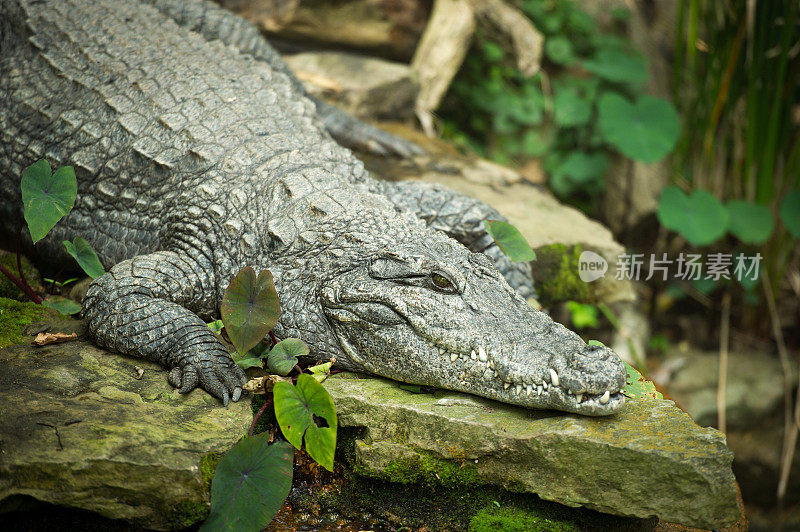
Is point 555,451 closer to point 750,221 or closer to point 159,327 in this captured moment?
point 159,327

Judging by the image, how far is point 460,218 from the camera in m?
4.38

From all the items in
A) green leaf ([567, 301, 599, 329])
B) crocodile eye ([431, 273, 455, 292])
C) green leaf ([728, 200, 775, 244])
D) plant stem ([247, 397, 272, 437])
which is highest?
crocodile eye ([431, 273, 455, 292])

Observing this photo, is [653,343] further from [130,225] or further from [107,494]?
[107,494]

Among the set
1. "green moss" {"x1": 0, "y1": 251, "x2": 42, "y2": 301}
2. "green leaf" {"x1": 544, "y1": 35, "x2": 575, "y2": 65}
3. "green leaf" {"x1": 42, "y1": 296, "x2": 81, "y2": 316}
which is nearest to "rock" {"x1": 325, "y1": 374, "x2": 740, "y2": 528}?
"green leaf" {"x1": 42, "y1": 296, "x2": 81, "y2": 316}

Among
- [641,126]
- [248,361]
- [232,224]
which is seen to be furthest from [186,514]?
[641,126]

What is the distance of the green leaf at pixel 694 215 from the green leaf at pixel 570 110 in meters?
1.54

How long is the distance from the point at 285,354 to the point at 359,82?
167 inches

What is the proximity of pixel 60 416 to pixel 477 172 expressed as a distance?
153 inches

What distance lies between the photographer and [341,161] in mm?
4203

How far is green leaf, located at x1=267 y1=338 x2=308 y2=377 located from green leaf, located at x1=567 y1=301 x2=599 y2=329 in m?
4.17

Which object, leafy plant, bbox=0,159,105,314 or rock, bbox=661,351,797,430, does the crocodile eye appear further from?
rock, bbox=661,351,797,430

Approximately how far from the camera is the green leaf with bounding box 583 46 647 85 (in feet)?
22.6

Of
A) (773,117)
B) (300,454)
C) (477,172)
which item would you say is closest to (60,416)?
(300,454)

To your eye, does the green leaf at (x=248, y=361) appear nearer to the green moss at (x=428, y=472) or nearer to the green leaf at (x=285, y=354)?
Result: the green leaf at (x=285, y=354)
